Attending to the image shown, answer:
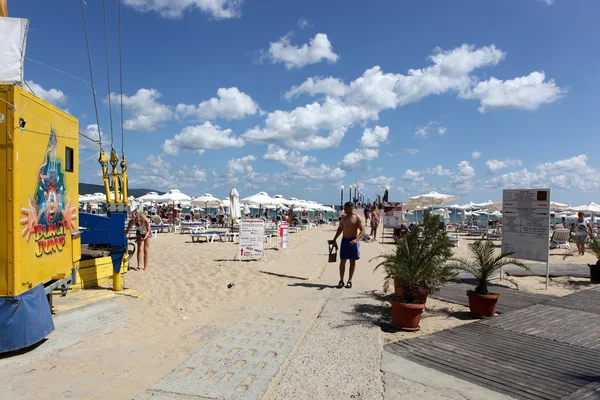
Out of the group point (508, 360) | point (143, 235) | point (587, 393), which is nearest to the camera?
point (587, 393)

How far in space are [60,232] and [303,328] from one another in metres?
3.03

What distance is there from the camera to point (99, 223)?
734 cm

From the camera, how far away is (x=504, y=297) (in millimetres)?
6934

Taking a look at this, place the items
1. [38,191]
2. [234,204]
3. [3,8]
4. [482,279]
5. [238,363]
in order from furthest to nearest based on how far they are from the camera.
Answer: [234,204] → [482,279] → [3,8] → [38,191] → [238,363]

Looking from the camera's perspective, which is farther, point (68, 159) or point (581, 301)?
point (581, 301)

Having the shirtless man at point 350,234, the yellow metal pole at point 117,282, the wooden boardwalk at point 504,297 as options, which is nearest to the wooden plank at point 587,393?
the wooden boardwalk at point 504,297

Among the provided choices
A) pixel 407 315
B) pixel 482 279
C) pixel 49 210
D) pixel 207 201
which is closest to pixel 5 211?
pixel 49 210

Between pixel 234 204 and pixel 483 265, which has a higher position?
Answer: pixel 234 204

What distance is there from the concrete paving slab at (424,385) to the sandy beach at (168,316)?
962 mm

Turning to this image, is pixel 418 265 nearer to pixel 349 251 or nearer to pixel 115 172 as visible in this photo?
pixel 349 251

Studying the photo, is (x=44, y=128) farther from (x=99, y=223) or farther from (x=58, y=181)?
(x=99, y=223)

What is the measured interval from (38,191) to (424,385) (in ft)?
13.4

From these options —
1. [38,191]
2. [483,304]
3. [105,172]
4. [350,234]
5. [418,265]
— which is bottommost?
[483,304]

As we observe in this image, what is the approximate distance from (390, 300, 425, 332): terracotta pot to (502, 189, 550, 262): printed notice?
395 cm
